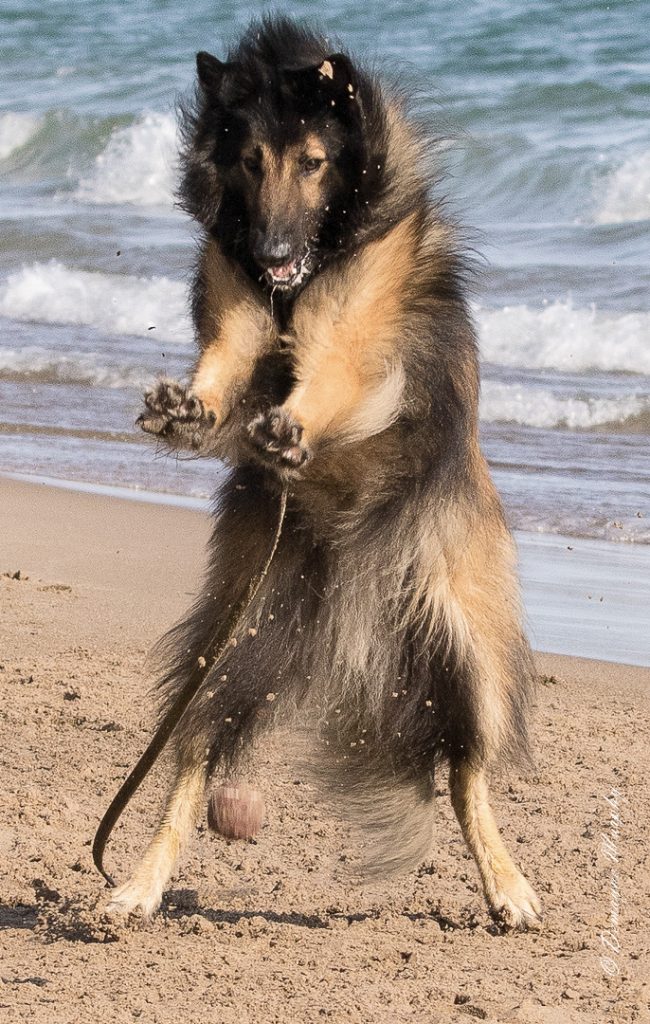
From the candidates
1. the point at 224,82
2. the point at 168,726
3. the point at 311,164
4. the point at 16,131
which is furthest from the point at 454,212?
the point at 16,131

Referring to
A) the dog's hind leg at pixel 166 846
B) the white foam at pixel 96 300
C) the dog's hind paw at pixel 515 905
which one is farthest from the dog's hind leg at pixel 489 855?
the white foam at pixel 96 300

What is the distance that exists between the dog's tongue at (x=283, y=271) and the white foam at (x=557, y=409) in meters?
5.50

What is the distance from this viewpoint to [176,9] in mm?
22938

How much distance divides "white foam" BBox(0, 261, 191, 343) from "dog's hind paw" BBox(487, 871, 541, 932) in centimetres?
843

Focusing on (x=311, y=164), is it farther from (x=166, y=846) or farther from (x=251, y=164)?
(x=166, y=846)

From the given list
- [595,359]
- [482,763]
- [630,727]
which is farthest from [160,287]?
[482,763]

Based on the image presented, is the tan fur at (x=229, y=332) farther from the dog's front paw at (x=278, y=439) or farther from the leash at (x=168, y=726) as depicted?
the leash at (x=168, y=726)

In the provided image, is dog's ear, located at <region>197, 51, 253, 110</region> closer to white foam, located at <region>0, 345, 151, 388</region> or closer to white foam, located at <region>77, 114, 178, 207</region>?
white foam, located at <region>0, 345, 151, 388</region>

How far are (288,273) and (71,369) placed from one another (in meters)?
7.05

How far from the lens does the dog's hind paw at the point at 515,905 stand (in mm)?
3701

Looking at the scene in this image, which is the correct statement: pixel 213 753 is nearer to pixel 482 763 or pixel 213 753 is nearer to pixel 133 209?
pixel 482 763

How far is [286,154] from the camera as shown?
148 inches

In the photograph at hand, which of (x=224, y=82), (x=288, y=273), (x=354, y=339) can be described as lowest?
(x=354, y=339)

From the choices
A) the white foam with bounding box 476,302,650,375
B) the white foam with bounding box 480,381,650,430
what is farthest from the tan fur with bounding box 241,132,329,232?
the white foam with bounding box 476,302,650,375
